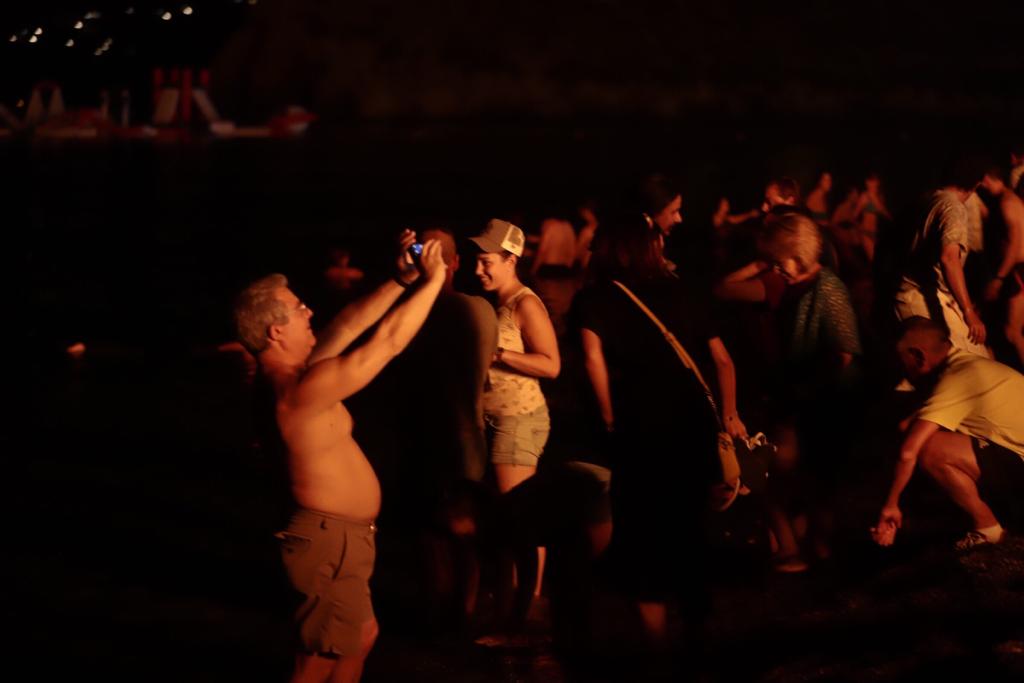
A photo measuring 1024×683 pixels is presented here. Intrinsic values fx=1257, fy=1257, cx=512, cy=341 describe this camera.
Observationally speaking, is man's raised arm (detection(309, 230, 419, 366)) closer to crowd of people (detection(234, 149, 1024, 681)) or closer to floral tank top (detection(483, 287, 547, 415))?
crowd of people (detection(234, 149, 1024, 681))

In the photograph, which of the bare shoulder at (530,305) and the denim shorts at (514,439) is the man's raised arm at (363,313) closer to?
the bare shoulder at (530,305)

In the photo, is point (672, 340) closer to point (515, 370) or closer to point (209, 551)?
point (515, 370)

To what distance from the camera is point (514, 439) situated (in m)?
5.43

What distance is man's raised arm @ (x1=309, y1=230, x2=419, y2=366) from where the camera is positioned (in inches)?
173

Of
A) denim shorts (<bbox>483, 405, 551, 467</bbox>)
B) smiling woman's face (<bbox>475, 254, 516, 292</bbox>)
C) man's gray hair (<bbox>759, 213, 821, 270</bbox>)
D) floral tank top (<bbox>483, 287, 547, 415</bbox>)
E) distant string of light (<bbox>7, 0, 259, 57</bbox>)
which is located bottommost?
distant string of light (<bbox>7, 0, 259, 57</bbox>)

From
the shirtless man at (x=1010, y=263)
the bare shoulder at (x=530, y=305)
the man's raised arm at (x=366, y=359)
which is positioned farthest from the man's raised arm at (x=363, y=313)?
→ the shirtless man at (x=1010, y=263)

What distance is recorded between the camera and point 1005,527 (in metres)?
6.53

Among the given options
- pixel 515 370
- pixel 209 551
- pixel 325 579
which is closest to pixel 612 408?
pixel 515 370

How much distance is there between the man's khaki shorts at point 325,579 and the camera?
4.22 meters

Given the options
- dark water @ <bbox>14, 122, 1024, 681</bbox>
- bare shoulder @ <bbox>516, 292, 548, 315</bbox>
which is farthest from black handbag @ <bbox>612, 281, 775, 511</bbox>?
bare shoulder @ <bbox>516, 292, 548, 315</bbox>

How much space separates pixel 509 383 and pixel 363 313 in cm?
116

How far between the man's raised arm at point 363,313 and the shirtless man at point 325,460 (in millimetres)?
63

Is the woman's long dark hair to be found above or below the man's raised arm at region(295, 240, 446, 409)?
above

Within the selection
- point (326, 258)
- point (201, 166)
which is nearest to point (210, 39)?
point (201, 166)
